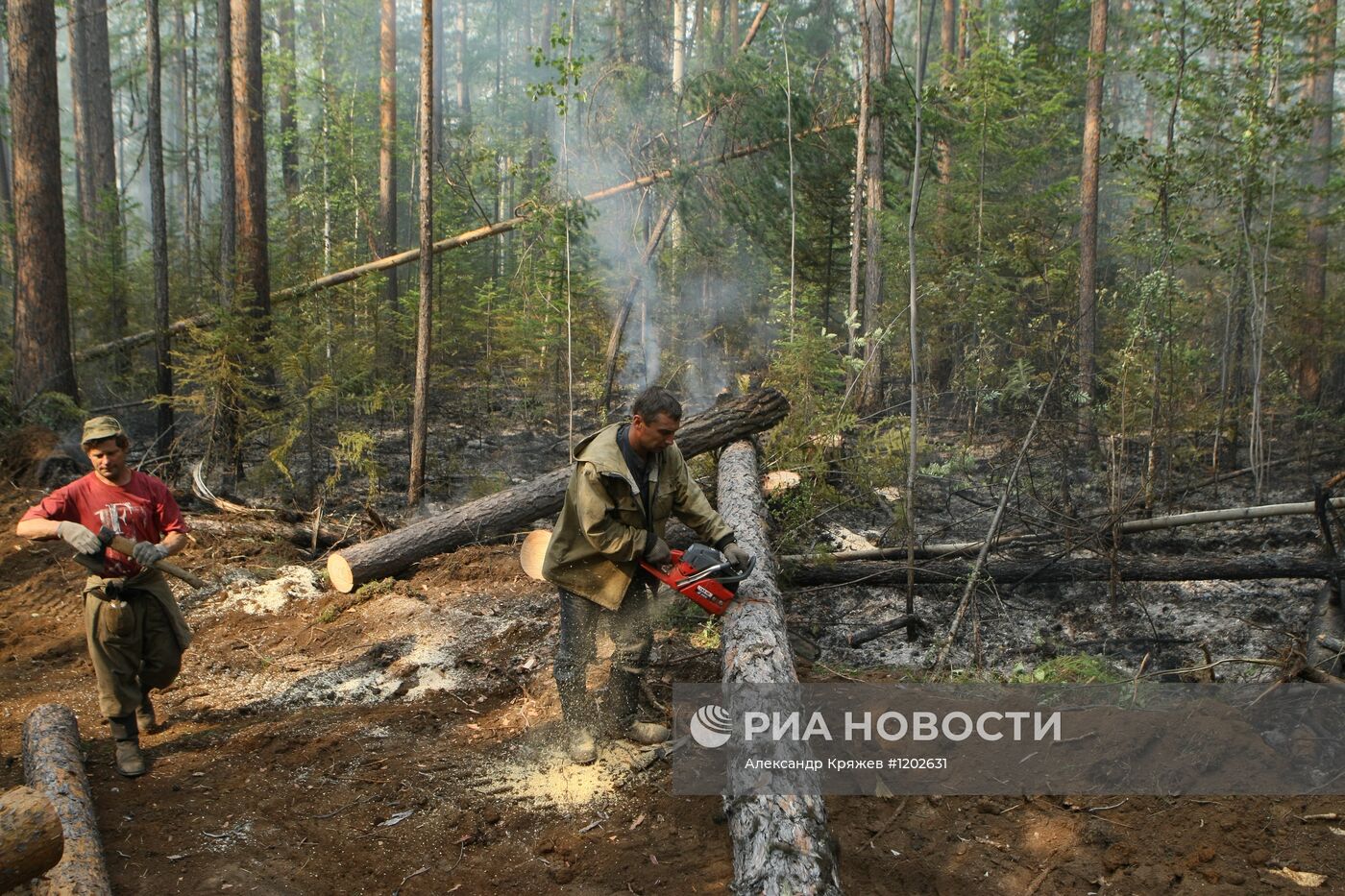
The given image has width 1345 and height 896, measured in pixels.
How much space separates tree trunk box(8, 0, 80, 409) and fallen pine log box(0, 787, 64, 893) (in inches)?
358

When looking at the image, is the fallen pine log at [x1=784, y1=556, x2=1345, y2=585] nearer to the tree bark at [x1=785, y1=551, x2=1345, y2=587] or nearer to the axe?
the tree bark at [x1=785, y1=551, x2=1345, y2=587]

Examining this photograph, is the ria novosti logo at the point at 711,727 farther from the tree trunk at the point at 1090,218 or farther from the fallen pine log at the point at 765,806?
the tree trunk at the point at 1090,218

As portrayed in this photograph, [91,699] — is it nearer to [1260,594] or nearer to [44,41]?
[44,41]

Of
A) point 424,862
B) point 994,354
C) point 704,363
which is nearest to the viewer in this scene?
point 424,862

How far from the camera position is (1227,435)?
1264 cm

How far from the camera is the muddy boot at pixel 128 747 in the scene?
472 cm

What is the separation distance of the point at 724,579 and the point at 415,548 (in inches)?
170

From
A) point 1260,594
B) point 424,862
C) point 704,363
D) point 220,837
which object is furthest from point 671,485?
point 704,363

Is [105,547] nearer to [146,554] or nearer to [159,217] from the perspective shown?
[146,554]

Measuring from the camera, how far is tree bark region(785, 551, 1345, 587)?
265 inches

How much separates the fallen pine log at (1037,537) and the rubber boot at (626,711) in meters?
2.79

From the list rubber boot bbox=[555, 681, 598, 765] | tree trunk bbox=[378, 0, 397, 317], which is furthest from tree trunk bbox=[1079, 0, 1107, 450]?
tree trunk bbox=[378, 0, 397, 317]

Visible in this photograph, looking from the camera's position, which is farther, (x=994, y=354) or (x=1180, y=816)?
(x=994, y=354)

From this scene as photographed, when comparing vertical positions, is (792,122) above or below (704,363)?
above
